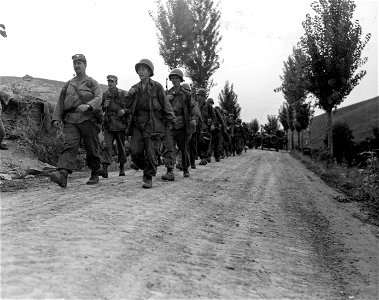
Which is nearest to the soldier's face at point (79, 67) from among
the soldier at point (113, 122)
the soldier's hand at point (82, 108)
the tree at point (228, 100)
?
the soldier's hand at point (82, 108)

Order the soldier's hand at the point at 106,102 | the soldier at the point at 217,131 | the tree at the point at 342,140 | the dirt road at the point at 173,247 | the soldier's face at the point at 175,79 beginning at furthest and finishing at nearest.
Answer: the tree at the point at 342,140, the soldier at the point at 217,131, the soldier's face at the point at 175,79, the soldier's hand at the point at 106,102, the dirt road at the point at 173,247

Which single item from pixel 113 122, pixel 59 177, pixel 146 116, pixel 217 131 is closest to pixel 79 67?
pixel 146 116

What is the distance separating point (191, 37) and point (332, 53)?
7340mm

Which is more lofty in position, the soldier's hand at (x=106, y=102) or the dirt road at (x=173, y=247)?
the soldier's hand at (x=106, y=102)

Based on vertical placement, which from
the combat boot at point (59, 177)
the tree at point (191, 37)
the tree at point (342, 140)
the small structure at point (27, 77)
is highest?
the tree at point (191, 37)

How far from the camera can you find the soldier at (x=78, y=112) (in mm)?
8047

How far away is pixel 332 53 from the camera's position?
22141mm

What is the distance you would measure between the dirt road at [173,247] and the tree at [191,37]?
18.2m

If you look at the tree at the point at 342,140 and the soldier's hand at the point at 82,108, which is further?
the tree at the point at 342,140

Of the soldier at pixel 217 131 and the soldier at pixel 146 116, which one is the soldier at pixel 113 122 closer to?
the soldier at pixel 146 116

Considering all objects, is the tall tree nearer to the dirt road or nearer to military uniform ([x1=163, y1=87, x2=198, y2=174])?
military uniform ([x1=163, y1=87, x2=198, y2=174])

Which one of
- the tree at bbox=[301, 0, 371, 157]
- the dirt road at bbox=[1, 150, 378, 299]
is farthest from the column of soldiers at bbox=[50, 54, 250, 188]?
Answer: the tree at bbox=[301, 0, 371, 157]

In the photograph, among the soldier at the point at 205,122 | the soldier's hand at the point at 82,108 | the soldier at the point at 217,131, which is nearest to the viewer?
the soldier's hand at the point at 82,108

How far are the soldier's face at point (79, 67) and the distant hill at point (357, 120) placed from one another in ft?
175
